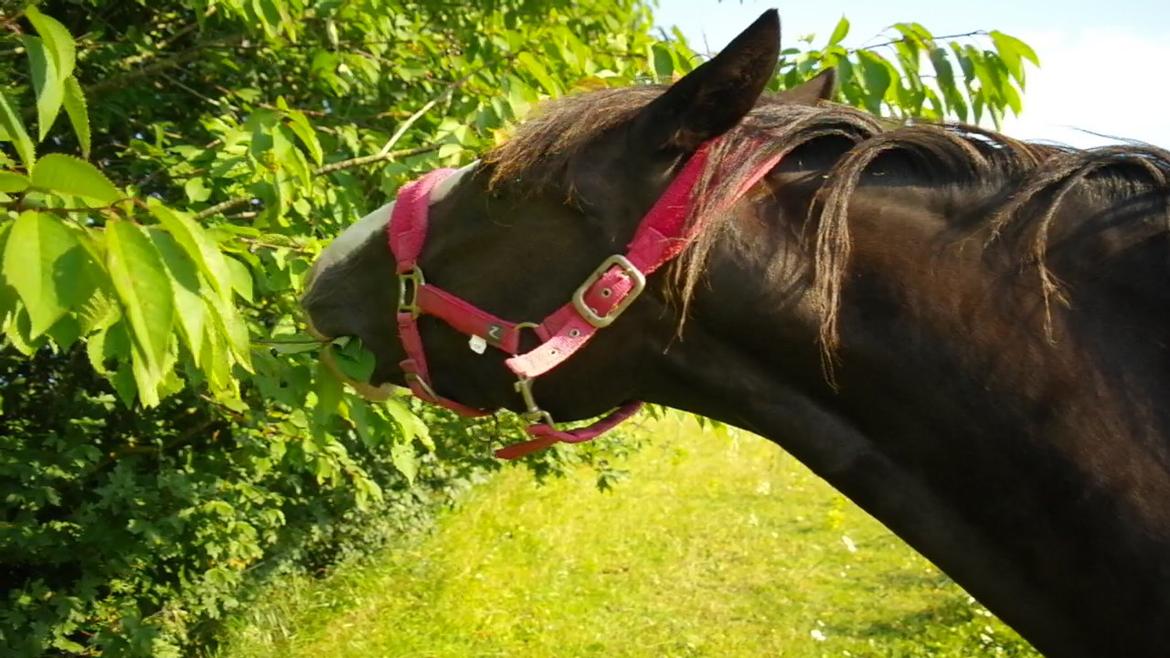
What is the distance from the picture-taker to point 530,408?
1.78 meters

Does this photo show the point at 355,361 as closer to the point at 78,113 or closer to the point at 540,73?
the point at 78,113

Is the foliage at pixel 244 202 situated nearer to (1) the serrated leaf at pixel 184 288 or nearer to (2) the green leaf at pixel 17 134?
(2) the green leaf at pixel 17 134

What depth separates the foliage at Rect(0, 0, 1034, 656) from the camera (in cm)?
246

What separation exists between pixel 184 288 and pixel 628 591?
556cm

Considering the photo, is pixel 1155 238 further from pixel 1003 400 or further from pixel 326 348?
pixel 326 348

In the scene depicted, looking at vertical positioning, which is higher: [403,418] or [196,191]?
[196,191]

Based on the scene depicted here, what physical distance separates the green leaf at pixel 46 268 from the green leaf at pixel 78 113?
0.22 meters

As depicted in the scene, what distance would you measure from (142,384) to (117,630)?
11.2 feet

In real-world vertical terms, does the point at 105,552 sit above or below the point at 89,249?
below

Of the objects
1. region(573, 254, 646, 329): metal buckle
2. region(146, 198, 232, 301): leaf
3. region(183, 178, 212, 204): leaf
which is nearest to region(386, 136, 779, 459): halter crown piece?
region(573, 254, 646, 329): metal buckle

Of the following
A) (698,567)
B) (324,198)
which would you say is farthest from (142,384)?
(698,567)

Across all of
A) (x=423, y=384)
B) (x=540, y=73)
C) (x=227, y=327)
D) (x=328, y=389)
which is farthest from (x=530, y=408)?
(x=540, y=73)

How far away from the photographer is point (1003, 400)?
146 centimetres

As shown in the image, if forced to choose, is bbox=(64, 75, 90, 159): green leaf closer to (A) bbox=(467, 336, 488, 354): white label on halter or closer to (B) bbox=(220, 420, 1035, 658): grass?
(A) bbox=(467, 336, 488, 354): white label on halter
